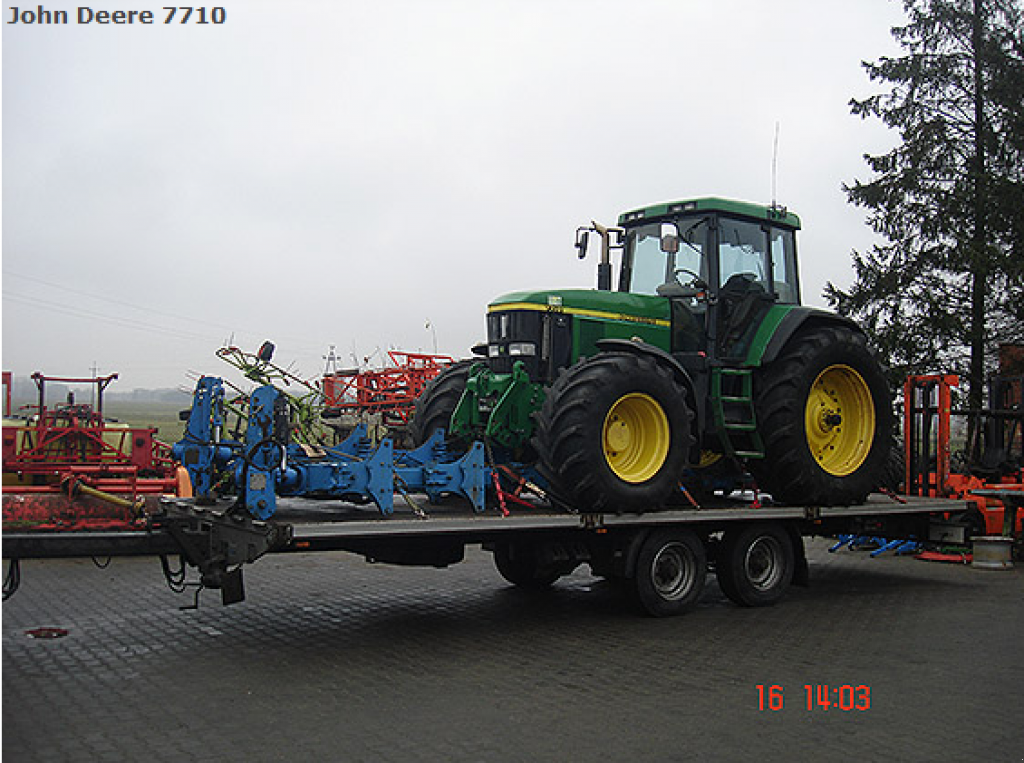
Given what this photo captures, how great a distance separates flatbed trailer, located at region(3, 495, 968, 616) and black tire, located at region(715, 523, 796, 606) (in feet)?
0.04

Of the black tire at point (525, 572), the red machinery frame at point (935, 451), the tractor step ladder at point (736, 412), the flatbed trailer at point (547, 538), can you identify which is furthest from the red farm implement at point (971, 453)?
the black tire at point (525, 572)

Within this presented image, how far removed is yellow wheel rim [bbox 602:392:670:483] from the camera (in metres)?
8.70

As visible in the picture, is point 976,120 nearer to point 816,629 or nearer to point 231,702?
point 816,629

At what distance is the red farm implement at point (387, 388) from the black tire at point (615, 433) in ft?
29.5

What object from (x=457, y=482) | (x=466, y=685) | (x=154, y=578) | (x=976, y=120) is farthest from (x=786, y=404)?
(x=976, y=120)

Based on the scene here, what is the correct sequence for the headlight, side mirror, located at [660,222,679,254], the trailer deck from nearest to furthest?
the trailer deck, the headlight, side mirror, located at [660,222,679,254]

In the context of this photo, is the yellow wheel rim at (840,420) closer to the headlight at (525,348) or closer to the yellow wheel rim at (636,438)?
the yellow wheel rim at (636,438)

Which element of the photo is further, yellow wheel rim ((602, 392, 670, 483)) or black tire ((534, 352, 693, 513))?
yellow wheel rim ((602, 392, 670, 483))

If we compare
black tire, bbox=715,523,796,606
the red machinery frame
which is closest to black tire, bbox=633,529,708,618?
black tire, bbox=715,523,796,606

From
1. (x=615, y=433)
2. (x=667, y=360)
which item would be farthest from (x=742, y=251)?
(x=615, y=433)

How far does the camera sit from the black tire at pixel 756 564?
9742mm

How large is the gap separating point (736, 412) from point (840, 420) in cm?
121
